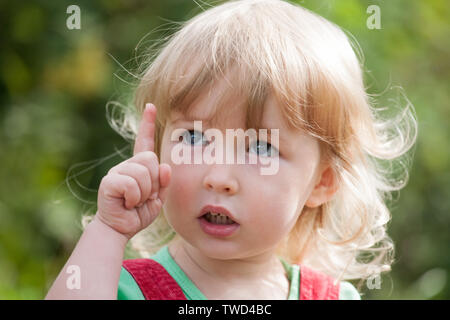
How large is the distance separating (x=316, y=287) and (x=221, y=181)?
0.51 meters

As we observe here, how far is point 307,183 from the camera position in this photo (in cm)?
158

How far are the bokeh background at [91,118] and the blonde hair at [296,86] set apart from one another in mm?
1030

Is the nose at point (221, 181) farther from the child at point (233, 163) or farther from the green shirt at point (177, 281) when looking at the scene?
the green shirt at point (177, 281)

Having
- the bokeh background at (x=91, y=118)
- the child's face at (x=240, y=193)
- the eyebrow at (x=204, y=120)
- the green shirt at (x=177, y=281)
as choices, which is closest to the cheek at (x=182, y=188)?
the child's face at (x=240, y=193)

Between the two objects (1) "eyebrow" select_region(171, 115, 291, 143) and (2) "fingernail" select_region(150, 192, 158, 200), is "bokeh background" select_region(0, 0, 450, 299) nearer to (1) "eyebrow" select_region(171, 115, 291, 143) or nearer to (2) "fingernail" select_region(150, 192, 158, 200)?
(1) "eyebrow" select_region(171, 115, 291, 143)

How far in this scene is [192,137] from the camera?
148 cm

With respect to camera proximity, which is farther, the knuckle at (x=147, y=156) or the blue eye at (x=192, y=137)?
the blue eye at (x=192, y=137)

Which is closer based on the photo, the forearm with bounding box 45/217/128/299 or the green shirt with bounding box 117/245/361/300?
the forearm with bounding box 45/217/128/299

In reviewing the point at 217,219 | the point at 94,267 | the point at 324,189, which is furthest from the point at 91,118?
the point at 94,267

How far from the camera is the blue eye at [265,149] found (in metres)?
1.44

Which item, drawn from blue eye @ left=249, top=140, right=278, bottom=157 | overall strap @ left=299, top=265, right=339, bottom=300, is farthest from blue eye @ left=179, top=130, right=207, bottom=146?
overall strap @ left=299, top=265, right=339, bottom=300

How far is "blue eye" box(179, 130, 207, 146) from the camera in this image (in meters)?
1.46

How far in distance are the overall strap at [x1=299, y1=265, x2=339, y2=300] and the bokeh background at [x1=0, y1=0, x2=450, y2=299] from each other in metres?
1.18
